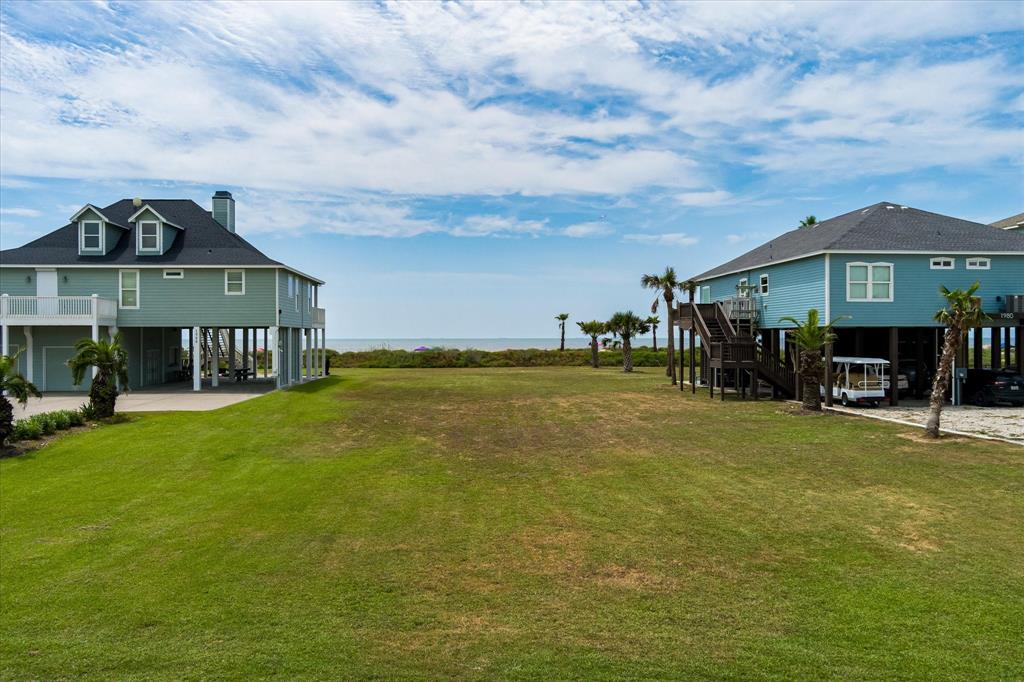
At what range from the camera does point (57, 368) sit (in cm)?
3198

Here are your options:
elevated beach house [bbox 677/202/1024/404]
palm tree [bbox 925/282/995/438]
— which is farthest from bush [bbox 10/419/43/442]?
palm tree [bbox 925/282/995/438]

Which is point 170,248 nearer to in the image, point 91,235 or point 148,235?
point 148,235

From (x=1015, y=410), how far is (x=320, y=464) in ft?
80.3

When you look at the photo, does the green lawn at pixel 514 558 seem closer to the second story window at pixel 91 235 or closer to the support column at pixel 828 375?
the support column at pixel 828 375

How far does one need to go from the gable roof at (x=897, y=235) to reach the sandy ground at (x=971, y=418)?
622cm

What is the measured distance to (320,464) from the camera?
15953 millimetres

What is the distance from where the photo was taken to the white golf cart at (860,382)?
25.3 metres

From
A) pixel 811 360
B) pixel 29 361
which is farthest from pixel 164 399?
pixel 811 360

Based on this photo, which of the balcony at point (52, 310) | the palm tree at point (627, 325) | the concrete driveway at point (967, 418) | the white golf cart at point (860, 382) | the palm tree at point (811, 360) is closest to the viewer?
the concrete driveway at point (967, 418)

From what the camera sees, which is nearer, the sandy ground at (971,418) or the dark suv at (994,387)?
the sandy ground at (971,418)

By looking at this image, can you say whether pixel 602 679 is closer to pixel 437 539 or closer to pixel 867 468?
pixel 437 539

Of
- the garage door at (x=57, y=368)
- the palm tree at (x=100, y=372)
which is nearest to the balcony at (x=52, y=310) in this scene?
the garage door at (x=57, y=368)

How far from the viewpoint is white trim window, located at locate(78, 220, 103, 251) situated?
32.5m

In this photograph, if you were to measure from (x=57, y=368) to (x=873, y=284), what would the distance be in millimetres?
36578
